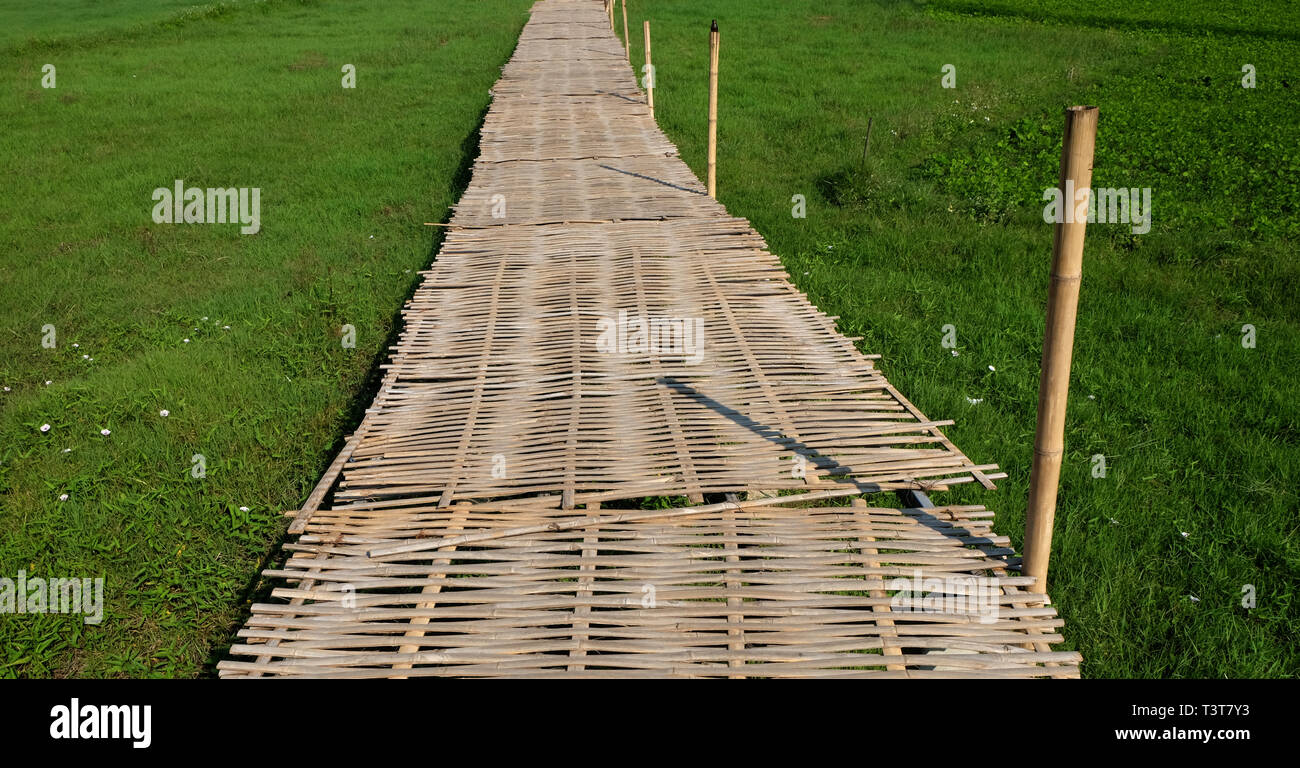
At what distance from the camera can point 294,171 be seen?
10500mm

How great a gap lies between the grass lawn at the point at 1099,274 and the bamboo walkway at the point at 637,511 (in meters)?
0.88

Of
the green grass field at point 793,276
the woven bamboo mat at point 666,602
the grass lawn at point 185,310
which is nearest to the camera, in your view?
the woven bamboo mat at point 666,602

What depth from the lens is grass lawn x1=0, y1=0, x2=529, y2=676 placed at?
13.3ft

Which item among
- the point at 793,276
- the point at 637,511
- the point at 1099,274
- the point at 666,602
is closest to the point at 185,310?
the point at 793,276

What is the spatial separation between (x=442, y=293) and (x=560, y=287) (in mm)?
729

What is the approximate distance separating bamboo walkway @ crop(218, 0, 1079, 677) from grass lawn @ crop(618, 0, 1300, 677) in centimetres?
88

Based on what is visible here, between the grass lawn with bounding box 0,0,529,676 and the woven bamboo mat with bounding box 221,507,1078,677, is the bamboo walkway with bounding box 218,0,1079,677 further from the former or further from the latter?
the grass lawn with bounding box 0,0,529,676

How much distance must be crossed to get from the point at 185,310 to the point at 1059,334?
625 centimetres

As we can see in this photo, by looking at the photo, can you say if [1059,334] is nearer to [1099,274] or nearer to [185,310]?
[1099,274]

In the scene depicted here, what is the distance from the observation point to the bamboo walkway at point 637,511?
2.76 m

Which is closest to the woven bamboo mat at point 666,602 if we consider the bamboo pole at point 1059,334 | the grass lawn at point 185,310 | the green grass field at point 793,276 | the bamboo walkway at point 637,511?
the bamboo walkway at point 637,511

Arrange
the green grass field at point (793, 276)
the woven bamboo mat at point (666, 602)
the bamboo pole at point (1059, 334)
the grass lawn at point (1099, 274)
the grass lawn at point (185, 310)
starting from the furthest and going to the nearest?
the grass lawn at point (185, 310) < the green grass field at point (793, 276) < the grass lawn at point (1099, 274) < the woven bamboo mat at point (666, 602) < the bamboo pole at point (1059, 334)

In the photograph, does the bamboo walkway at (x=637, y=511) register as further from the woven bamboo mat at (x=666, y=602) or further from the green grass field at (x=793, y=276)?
the green grass field at (x=793, y=276)
